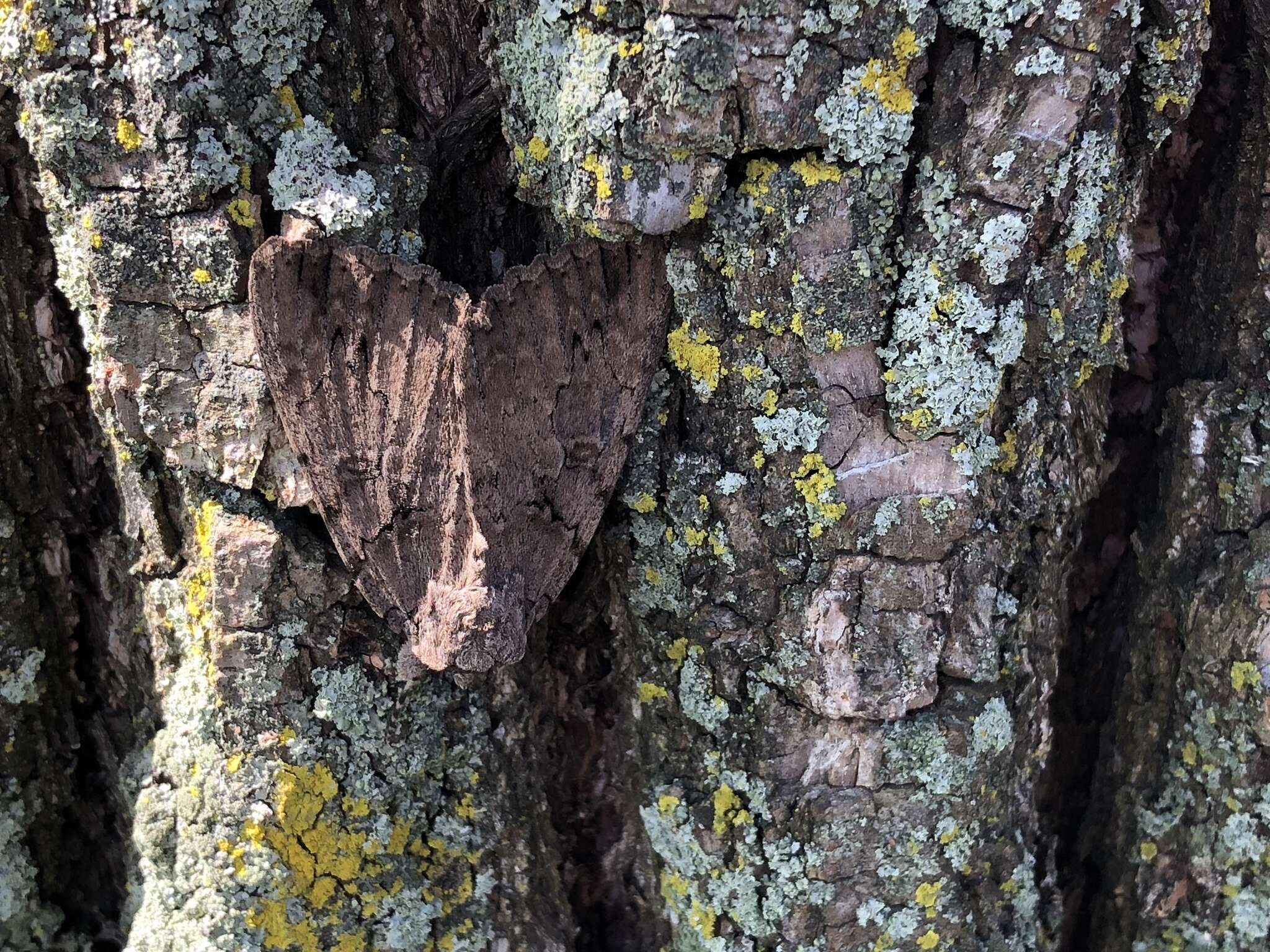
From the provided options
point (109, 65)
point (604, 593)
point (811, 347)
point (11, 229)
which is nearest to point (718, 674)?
point (604, 593)

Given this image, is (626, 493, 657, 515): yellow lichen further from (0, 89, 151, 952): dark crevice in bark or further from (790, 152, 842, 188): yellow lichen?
(0, 89, 151, 952): dark crevice in bark

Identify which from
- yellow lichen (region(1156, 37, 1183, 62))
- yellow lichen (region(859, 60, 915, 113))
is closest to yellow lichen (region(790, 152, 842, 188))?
yellow lichen (region(859, 60, 915, 113))

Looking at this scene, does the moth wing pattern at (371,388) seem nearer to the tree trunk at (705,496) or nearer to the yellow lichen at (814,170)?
the tree trunk at (705,496)

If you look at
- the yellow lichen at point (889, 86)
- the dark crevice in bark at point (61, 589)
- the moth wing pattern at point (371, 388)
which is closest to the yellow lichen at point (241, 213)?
the moth wing pattern at point (371, 388)

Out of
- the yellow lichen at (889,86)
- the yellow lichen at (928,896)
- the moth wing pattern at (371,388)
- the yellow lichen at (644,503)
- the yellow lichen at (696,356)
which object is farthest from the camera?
the yellow lichen at (928,896)

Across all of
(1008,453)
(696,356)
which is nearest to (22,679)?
(696,356)
